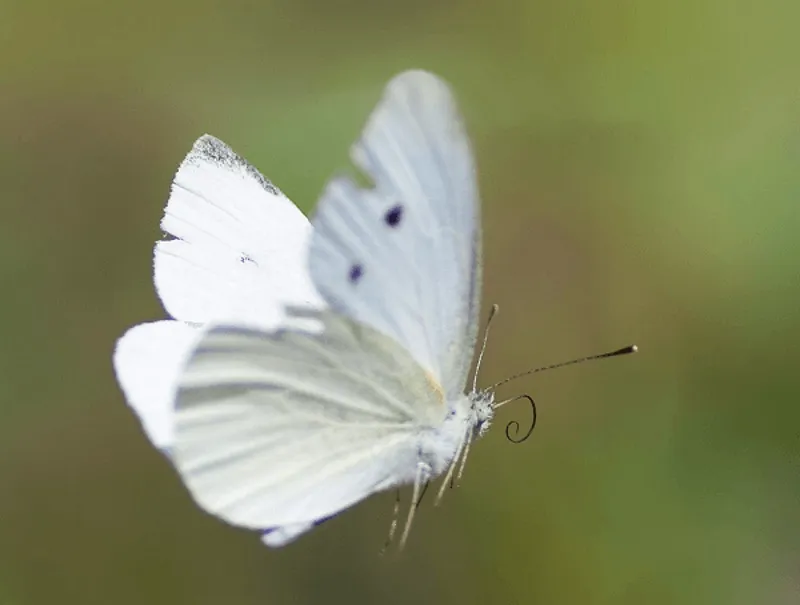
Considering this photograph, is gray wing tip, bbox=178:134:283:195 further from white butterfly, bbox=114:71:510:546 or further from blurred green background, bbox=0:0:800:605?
blurred green background, bbox=0:0:800:605

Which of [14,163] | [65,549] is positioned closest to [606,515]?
[65,549]

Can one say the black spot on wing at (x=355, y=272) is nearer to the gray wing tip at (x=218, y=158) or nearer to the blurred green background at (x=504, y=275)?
the gray wing tip at (x=218, y=158)

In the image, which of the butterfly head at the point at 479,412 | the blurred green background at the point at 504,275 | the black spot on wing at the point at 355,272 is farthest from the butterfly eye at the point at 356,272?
the blurred green background at the point at 504,275

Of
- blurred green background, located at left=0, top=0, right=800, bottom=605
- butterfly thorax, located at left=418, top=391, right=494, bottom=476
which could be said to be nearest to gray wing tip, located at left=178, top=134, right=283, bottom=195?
butterfly thorax, located at left=418, top=391, right=494, bottom=476

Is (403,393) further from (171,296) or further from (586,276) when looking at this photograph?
(586,276)

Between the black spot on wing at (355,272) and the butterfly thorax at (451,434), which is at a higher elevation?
the black spot on wing at (355,272)

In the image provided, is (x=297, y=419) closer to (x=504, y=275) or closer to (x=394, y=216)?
(x=394, y=216)

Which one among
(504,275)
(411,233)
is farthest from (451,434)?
(504,275)

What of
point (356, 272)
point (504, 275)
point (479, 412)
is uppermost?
point (356, 272)
